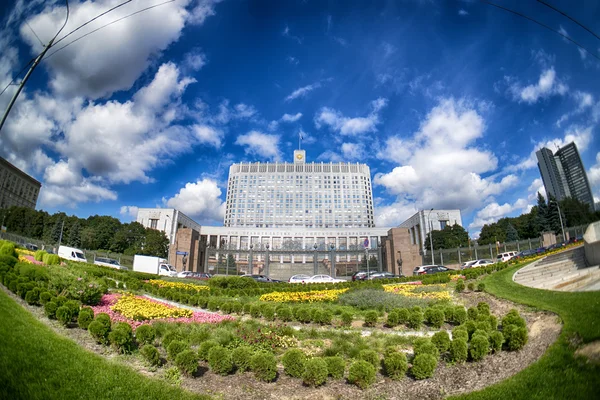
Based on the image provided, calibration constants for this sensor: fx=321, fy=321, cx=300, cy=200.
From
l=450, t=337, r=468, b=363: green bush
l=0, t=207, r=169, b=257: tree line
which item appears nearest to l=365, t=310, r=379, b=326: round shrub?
l=450, t=337, r=468, b=363: green bush

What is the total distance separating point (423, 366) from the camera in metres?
5.76

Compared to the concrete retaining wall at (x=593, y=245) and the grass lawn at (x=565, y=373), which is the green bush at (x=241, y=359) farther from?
the concrete retaining wall at (x=593, y=245)

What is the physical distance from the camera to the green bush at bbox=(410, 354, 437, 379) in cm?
575

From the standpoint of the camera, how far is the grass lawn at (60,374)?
4227mm

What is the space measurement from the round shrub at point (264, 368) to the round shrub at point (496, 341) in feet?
14.6

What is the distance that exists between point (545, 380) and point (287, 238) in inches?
4257

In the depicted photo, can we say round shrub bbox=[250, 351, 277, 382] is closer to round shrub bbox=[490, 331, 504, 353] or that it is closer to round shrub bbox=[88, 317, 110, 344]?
round shrub bbox=[88, 317, 110, 344]

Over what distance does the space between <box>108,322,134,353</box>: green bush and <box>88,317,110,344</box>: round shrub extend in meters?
0.22

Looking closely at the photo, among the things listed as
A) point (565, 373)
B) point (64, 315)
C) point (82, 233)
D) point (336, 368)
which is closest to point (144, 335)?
point (64, 315)

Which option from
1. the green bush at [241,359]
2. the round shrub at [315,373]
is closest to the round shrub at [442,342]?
the round shrub at [315,373]

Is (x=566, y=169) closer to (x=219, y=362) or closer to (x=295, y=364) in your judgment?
(x=295, y=364)

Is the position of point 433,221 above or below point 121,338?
above

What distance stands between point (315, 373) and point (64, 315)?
6.54 meters

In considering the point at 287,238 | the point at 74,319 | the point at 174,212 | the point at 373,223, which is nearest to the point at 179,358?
the point at 74,319
